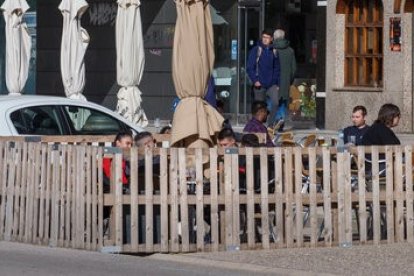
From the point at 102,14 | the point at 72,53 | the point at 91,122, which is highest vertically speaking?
the point at 102,14

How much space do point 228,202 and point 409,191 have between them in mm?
1876

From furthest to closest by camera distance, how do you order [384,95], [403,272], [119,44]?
[384,95]
[119,44]
[403,272]

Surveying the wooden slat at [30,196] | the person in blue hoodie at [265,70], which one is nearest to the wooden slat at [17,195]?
the wooden slat at [30,196]

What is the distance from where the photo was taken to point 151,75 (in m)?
29.5

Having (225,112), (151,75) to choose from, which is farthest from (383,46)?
(151,75)

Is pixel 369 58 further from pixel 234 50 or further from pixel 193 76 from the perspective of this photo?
pixel 193 76

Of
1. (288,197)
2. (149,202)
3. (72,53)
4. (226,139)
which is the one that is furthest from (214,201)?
(72,53)

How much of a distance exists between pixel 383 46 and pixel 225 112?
4.89 metres

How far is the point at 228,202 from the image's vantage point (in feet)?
43.0

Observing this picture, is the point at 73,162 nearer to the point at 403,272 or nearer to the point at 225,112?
the point at 403,272

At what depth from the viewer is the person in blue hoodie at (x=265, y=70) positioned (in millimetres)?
22766

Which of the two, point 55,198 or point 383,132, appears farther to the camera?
point 383,132

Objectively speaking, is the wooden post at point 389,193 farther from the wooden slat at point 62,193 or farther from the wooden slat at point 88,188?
the wooden slat at point 62,193

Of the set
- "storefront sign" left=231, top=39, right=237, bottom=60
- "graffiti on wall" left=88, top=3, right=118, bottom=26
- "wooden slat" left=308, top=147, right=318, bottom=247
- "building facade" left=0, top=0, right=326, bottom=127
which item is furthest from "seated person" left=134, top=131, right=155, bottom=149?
"graffiti on wall" left=88, top=3, right=118, bottom=26
